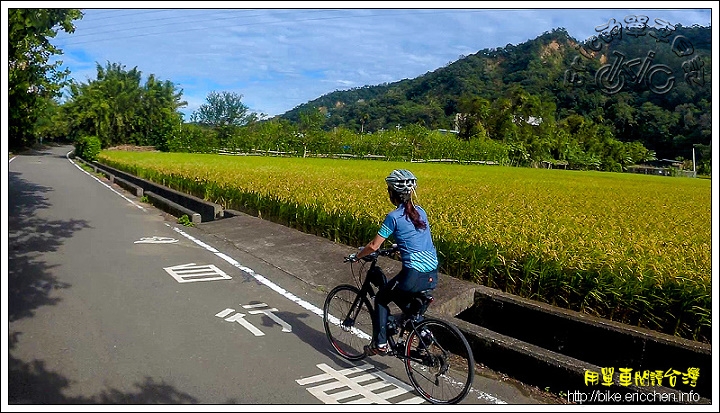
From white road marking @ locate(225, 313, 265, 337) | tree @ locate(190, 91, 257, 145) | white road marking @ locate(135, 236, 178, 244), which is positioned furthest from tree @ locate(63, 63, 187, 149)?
white road marking @ locate(225, 313, 265, 337)

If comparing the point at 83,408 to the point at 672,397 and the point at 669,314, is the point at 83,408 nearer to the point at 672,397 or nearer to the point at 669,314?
the point at 672,397

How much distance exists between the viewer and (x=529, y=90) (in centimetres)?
6625

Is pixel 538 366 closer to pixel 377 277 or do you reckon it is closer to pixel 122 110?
pixel 377 277

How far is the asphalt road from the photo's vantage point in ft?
12.2

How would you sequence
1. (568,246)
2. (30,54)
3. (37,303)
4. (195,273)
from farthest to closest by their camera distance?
(30,54)
(195,273)
(568,246)
(37,303)

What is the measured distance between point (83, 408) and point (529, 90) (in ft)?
227

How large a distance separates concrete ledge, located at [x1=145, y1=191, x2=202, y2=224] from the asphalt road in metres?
3.15

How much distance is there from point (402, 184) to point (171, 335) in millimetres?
2690

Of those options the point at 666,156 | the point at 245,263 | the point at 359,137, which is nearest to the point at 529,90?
the point at 666,156

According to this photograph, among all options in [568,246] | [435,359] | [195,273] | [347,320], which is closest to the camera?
[435,359]

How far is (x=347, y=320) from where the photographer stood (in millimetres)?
4602

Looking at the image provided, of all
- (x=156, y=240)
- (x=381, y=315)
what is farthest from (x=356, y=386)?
(x=156, y=240)

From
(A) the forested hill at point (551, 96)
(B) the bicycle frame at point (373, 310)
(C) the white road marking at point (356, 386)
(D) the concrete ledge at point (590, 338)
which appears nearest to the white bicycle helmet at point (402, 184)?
(B) the bicycle frame at point (373, 310)

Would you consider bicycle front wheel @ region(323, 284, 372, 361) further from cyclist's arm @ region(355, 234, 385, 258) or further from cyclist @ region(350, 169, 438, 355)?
cyclist @ region(350, 169, 438, 355)
